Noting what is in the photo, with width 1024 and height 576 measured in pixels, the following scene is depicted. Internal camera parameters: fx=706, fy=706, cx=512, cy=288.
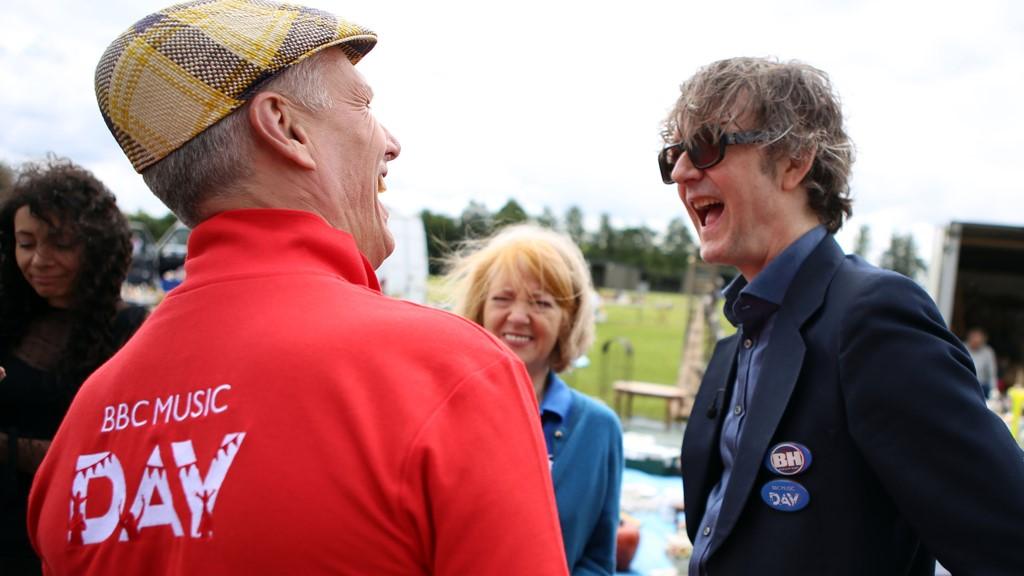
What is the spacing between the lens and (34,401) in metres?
2.56

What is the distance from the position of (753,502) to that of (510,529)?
35.7 inches

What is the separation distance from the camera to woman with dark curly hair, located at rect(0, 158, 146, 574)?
2521mm

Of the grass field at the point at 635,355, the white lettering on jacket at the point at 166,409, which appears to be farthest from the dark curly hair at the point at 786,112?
the grass field at the point at 635,355

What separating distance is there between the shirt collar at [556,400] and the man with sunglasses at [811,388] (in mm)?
731

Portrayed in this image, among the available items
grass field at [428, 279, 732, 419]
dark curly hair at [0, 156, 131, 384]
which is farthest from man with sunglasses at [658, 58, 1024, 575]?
dark curly hair at [0, 156, 131, 384]

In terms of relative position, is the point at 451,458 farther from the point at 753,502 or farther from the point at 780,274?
the point at 780,274

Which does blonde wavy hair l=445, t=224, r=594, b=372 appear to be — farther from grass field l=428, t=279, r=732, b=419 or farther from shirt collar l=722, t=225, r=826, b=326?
shirt collar l=722, t=225, r=826, b=326

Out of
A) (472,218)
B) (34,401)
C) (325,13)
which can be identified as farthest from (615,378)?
(325,13)

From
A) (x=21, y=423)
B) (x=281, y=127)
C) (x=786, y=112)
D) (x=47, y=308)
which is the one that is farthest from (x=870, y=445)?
(x=47, y=308)

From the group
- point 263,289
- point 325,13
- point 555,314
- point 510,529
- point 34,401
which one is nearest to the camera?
point 510,529

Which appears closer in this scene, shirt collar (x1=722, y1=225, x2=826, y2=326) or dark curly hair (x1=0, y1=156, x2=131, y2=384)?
shirt collar (x1=722, y1=225, x2=826, y2=326)

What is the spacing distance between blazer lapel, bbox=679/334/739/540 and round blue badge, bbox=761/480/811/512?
28cm

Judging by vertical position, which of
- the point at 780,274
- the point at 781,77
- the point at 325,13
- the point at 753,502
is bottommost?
the point at 753,502

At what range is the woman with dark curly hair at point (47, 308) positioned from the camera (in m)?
2.52
